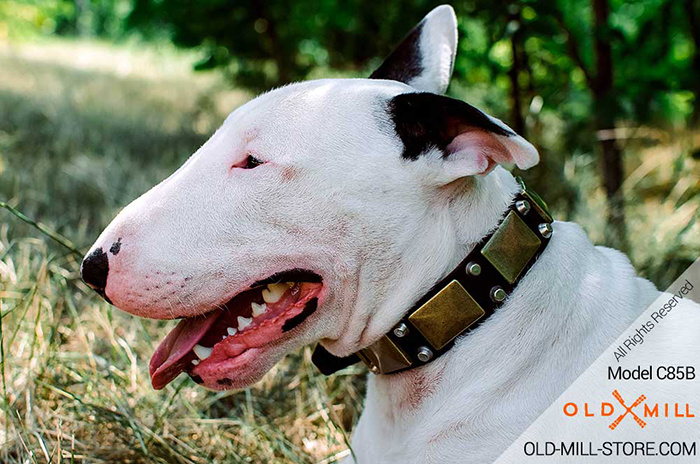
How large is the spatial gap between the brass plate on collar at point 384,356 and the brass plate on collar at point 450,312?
117 millimetres

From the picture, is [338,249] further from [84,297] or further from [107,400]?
[84,297]

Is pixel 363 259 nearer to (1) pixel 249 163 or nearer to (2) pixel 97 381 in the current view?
(1) pixel 249 163

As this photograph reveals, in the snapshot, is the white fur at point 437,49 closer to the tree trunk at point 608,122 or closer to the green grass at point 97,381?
the green grass at point 97,381

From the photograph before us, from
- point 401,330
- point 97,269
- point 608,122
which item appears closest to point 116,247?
point 97,269

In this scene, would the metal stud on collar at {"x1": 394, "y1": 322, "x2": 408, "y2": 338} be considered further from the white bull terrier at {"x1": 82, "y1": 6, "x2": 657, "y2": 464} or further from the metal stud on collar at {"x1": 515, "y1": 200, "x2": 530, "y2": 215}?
the metal stud on collar at {"x1": 515, "y1": 200, "x2": 530, "y2": 215}

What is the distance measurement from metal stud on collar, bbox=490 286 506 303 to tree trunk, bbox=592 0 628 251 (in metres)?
2.43

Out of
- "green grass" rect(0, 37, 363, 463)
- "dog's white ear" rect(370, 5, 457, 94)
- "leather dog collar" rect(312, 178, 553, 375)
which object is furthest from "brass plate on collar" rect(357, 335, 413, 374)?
"dog's white ear" rect(370, 5, 457, 94)

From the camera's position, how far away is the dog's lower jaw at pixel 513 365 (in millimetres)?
1739

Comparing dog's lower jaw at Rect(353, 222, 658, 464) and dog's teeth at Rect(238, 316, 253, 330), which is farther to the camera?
dog's teeth at Rect(238, 316, 253, 330)

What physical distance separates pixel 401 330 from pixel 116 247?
69cm

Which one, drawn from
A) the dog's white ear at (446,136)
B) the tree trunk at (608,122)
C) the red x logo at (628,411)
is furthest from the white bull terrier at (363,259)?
the tree trunk at (608,122)

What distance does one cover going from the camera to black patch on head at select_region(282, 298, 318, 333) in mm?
1816

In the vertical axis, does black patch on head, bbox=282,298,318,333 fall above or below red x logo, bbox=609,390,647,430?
above

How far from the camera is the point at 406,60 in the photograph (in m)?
2.27
